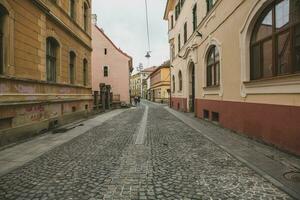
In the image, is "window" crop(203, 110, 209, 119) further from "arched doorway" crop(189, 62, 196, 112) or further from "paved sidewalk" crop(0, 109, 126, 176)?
"paved sidewalk" crop(0, 109, 126, 176)

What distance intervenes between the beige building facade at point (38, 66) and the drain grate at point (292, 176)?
7.12 meters

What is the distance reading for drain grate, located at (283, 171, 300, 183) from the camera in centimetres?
460

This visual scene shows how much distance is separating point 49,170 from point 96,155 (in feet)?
4.64

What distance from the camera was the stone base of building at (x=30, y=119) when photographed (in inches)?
314

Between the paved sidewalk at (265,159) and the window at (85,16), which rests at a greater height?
the window at (85,16)

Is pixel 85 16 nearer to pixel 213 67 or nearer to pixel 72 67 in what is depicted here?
pixel 72 67

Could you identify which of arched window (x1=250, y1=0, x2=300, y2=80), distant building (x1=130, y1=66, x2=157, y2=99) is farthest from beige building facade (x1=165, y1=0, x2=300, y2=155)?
distant building (x1=130, y1=66, x2=157, y2=99)

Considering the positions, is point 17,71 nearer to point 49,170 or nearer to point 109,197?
point 49,170

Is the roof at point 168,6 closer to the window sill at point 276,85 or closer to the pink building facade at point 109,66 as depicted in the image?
the pink building facade at point 109,66

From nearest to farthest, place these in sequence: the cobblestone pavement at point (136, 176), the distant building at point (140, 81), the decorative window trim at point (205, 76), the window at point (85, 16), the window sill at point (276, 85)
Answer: the cobblestone pavement at point (136, 176) < the window sill at point (276, 85) < the decorative window trim at point (205, 76) < the window at point (85, 16) < the distant building at point (140, 81)

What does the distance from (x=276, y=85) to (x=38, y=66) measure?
27.1 feet

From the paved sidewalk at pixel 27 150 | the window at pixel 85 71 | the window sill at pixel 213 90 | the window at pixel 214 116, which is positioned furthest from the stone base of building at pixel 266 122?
the window at pixel 85 71

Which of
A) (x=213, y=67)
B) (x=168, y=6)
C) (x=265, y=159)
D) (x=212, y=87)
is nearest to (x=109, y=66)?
(x=168, y=6)

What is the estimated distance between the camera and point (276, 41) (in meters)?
7.21
